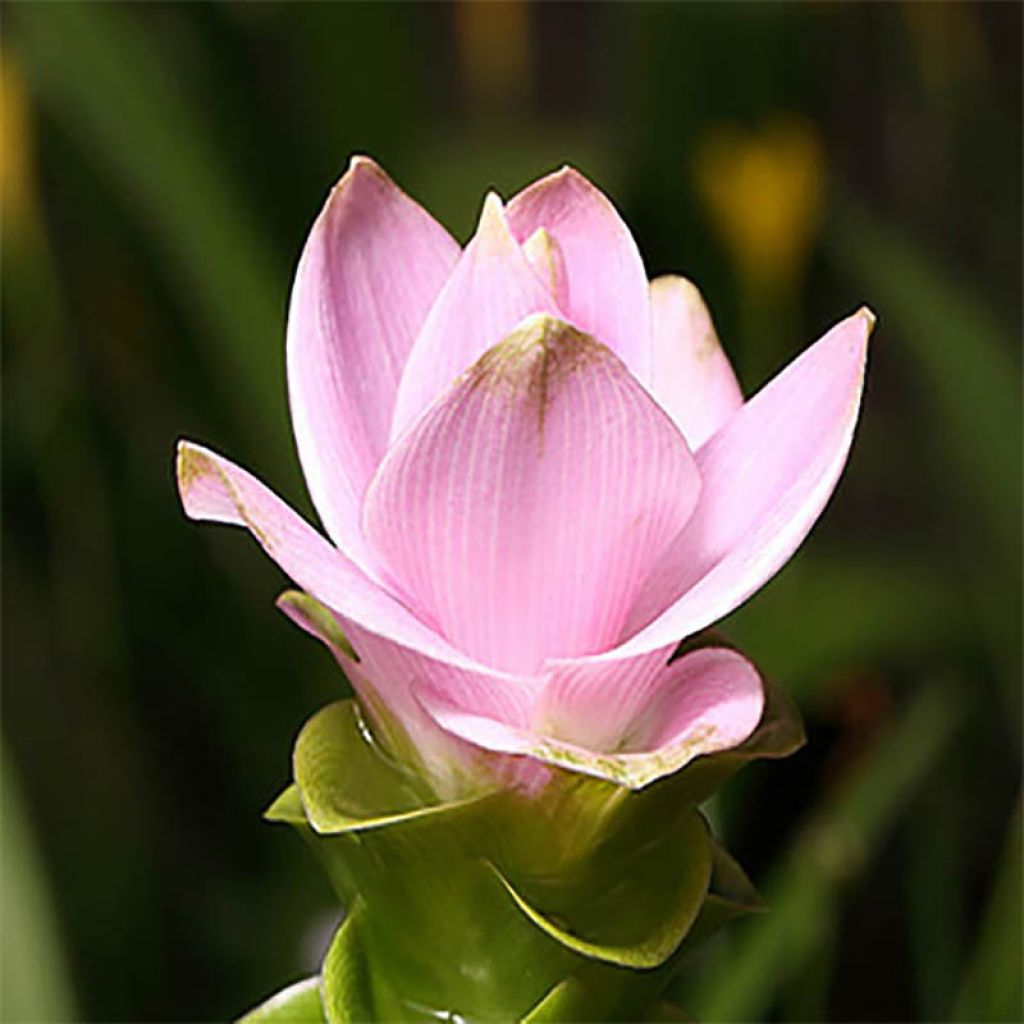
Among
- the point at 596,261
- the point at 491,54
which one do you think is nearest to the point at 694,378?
the point at 596,261

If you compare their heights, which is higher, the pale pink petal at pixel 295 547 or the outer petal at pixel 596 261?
the outer petal at pixel 596 261

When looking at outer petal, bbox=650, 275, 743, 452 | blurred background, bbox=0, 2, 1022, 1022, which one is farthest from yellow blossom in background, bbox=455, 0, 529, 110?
outer petal, bbox=650, 275, 743, 452

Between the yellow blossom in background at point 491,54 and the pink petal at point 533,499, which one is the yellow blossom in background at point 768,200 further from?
the pink petal at point 533,499

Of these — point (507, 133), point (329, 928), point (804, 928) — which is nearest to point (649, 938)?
point (804, 928)

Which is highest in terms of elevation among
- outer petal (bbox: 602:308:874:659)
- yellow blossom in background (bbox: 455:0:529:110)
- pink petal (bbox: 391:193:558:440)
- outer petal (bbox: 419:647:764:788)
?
yellow blossom in background (bbox: 455:0:529:110)

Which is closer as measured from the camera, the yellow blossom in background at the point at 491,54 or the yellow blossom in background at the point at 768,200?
the yellow blossom in background at the point at 768,200

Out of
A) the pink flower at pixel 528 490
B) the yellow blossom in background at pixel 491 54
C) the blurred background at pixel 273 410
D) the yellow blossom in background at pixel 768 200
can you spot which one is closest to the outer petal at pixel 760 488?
the pink flower at pixel 528 490

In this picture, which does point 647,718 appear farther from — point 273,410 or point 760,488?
point 273,410

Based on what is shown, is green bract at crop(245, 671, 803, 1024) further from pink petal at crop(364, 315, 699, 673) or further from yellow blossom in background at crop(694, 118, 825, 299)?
yellow blossom in background at crop(694, 118, 825, 299)
